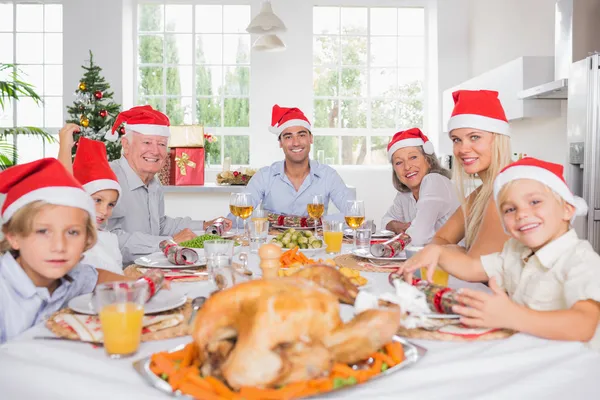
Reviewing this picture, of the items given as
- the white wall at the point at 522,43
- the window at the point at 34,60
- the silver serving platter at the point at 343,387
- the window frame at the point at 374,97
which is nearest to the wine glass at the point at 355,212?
the silver serving platter at the point at 343,387

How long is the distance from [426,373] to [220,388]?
11.8 inches

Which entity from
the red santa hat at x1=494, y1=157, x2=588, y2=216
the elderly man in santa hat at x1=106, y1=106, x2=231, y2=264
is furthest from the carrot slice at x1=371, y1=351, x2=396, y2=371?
the elderly man in santa hat at x1=106, y1=106, x2=231, y2=264

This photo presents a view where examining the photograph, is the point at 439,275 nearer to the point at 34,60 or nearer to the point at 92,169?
the point at 92,169

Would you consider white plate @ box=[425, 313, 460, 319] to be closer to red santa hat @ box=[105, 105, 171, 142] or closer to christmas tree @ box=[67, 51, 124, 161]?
red santa hat @ box=[105, 105, 171, 142]

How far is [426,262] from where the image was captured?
4.49 ft

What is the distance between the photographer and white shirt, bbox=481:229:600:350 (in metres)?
1.04

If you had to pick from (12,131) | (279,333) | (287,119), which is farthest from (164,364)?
(12,131)

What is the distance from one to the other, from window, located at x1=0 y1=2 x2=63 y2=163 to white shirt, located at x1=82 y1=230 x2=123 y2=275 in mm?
5658

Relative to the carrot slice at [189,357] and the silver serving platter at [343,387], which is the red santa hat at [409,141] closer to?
the silver serving platter at [343,387]

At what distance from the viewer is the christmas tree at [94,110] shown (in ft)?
19.5

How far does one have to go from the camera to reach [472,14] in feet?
22.2

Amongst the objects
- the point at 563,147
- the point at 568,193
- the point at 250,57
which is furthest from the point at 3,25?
the point at 568,193

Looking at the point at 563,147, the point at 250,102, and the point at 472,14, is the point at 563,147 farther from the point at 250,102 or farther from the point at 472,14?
the point at 250,102

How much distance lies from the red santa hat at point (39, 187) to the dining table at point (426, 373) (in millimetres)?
390
